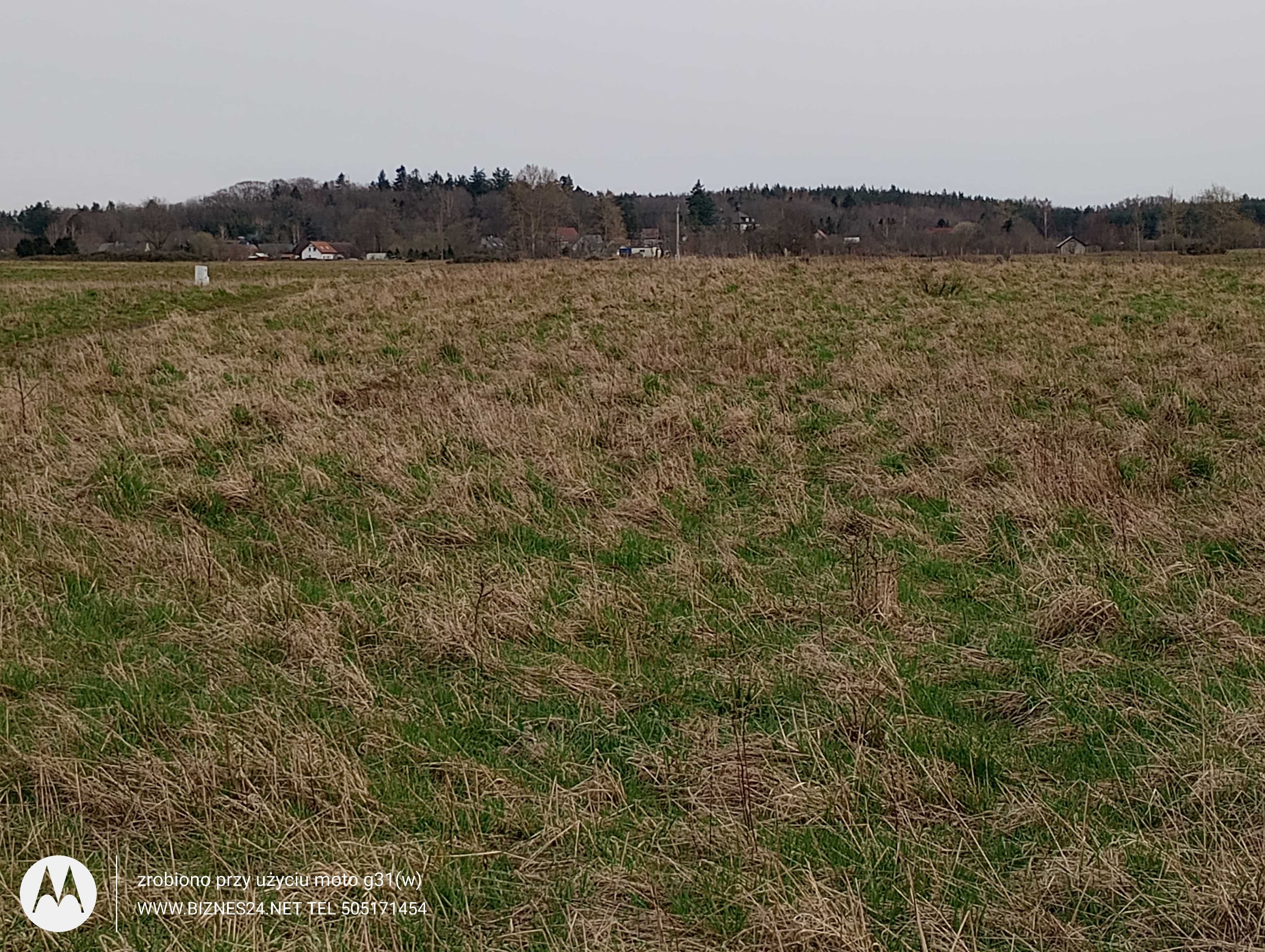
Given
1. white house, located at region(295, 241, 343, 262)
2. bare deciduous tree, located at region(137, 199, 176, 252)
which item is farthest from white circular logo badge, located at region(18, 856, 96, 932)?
white house, located at region(295, 241, 343, 262)

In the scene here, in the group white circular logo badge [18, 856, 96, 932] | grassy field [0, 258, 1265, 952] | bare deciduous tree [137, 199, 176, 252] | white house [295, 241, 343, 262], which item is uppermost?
bare deciduous tree [137, 199, 176, 252]

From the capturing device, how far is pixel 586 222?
91.6 metres

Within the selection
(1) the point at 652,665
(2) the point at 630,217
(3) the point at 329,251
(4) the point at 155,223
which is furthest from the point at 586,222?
(1) the point at 652,665

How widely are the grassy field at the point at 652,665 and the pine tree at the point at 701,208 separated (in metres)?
95.1

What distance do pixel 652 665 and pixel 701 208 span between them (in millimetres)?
104278

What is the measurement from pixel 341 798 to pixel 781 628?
224 centimetres

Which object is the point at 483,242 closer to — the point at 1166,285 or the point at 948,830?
the point at 1166,285

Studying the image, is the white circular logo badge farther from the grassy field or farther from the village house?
the village house

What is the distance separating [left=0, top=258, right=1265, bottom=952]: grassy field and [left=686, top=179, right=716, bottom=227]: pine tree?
95062mm

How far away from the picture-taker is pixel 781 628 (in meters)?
4.41

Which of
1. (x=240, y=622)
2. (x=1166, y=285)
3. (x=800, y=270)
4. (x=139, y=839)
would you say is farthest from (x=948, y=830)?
(x=800, y=270)

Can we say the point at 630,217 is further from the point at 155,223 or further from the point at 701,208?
the point at 155,223

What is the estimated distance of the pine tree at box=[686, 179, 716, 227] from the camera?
334 ft

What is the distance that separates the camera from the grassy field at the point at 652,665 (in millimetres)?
2639
